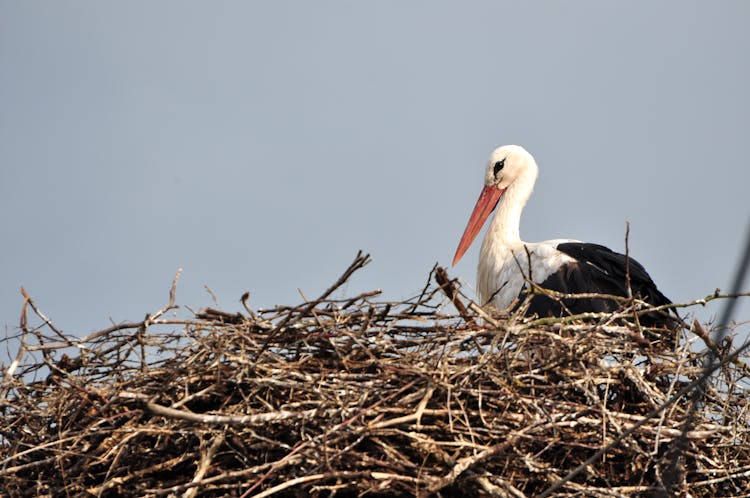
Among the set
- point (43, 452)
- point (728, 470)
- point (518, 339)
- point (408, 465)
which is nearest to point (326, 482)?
point (408, 465)

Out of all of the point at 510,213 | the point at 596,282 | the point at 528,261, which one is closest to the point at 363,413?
the point at 528,261

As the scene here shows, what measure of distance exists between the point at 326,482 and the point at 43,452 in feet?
3.58

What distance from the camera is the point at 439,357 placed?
363 centimetres

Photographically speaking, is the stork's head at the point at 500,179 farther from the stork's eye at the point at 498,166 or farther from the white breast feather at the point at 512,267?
the white breast feather at the point at 512,267

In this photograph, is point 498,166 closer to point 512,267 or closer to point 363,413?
point 512,267

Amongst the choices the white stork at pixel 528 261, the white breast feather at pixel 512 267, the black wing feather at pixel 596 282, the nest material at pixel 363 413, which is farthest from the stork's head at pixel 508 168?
the nest material at pixel 363 413

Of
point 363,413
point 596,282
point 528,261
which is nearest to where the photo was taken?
point 363,413

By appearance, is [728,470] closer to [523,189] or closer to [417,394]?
[417,394]

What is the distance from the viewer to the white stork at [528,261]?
4738mm

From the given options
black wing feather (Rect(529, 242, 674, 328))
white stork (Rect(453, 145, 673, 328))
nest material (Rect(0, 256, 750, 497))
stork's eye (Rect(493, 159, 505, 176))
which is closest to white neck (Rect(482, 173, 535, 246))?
white stork (Rect(453, 145, 673, 328))

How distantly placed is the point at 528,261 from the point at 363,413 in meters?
1.21

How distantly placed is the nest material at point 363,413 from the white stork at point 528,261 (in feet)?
1.11

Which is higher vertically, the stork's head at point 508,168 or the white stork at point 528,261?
the stork's head at point 508,168

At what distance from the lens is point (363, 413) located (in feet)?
11.2
